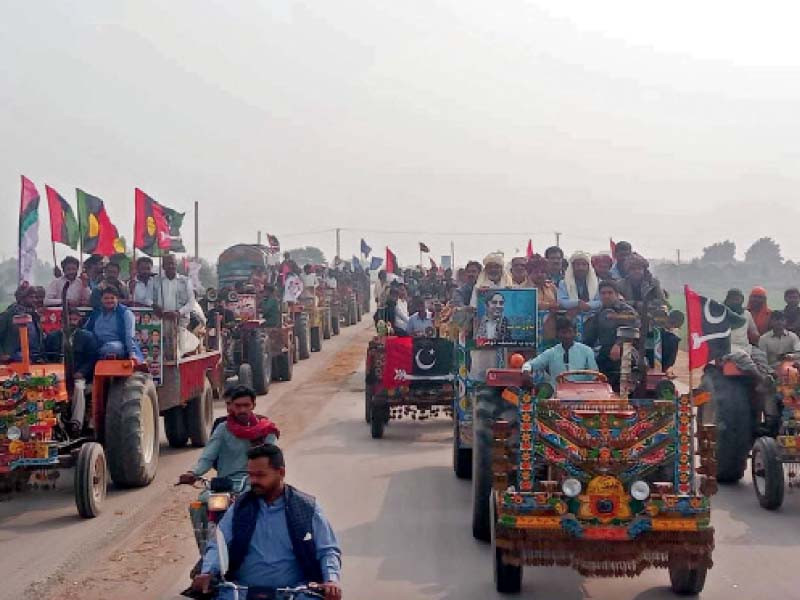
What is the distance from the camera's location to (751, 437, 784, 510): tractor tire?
9383 mm

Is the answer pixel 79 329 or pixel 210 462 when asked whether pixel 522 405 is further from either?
pixel 79 329

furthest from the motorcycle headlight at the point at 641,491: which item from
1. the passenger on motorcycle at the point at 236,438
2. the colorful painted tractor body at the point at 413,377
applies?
the colorful painted tractor body at the point at 413,377

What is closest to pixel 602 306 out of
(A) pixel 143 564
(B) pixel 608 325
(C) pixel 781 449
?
(B) pixel 608 325

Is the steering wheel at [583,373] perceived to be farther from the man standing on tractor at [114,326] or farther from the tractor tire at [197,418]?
the tractor tire at [197,418]

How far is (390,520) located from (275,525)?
4931mm

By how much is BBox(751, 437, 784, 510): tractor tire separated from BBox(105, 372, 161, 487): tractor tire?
19.4ft

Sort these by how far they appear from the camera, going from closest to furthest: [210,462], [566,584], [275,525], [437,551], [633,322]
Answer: [275,525], [210,462], [566,584], [437,551], [633,322]

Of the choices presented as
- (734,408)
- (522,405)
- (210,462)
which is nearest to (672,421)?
(522,405)

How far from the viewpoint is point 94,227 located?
1816 centimetres

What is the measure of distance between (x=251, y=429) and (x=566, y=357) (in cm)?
299

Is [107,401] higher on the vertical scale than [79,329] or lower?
lower

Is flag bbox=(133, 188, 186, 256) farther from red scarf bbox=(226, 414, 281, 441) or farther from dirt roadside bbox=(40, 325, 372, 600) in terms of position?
red scarf bbox=(226, 414, 281, 441)

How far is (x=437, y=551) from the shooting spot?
26.4 ft

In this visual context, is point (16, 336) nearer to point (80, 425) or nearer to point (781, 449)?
point (80, 425)
